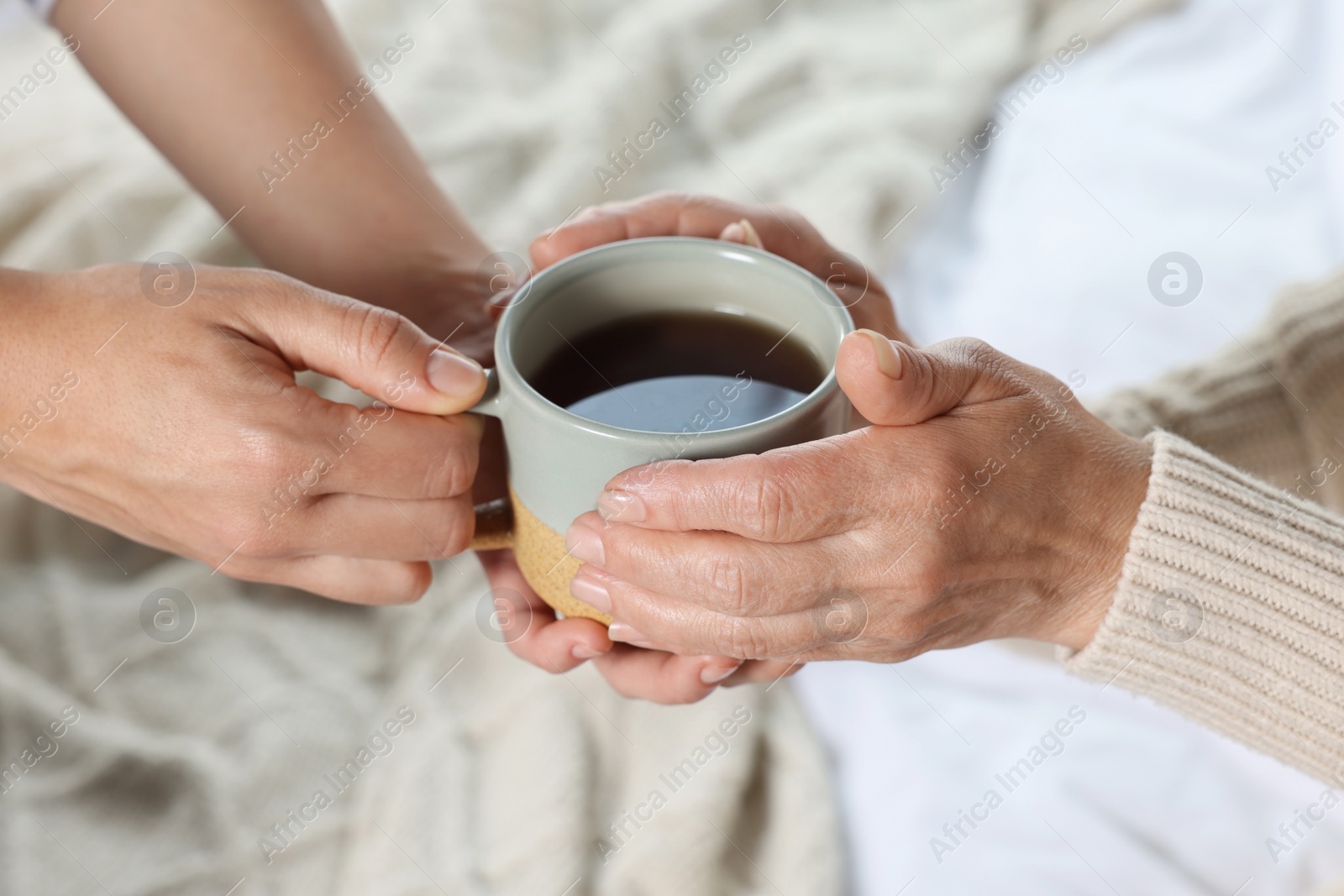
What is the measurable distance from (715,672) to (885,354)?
30 cm

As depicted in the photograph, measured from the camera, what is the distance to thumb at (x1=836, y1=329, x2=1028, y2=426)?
0.60 m

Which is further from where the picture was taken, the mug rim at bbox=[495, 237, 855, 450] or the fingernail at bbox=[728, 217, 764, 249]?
the fingernail at bbox=[728, 217, 764, 249]

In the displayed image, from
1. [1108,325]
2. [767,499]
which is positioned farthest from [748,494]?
[1108,325]

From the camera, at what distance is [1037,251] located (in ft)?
4.26

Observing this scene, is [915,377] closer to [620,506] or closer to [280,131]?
[620,506]

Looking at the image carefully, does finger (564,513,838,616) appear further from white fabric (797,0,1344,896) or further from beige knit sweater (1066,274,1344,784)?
white fabric (797,0,1344,896)

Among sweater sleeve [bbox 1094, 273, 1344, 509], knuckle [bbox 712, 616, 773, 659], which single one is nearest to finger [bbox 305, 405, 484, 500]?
knuckle [bbox 712, 616, 773, 659]

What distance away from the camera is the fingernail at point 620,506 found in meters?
0.61

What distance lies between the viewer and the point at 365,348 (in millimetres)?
707

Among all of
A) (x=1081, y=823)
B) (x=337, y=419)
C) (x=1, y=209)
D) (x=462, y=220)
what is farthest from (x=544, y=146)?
(x=1081, y=823)

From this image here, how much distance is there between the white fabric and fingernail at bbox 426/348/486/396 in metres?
0.50

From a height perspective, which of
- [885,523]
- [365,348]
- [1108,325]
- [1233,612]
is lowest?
[1108,325]

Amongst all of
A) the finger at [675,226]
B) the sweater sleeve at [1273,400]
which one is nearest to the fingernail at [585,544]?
the finger at [675,226]

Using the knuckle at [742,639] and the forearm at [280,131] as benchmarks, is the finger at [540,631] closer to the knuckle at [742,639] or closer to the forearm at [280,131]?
the knuckle at [742,639]
